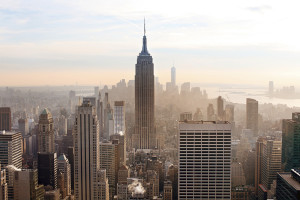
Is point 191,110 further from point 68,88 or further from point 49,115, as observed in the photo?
point 49,115

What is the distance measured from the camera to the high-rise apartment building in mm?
15771

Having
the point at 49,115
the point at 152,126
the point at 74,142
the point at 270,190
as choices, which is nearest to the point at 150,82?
the point at 152,126

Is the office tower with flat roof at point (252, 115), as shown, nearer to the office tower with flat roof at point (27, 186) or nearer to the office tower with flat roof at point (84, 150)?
the office tower with flat roof at point (84, 150)

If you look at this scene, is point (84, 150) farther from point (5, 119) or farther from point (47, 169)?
point (5, 119)

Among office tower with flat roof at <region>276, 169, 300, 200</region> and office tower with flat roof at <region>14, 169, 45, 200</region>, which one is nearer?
office tower with flat roof at <region>276, 169, 300, 200</region>

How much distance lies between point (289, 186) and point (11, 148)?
356 inches

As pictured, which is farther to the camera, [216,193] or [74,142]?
[74,142]

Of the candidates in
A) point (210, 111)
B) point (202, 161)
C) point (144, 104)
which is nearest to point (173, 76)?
point (210, 111)

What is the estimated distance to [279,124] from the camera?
11.7 metres

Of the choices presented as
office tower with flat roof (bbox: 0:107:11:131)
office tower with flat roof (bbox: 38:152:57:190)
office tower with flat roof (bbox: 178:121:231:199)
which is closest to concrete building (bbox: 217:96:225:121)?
office tower with flat roof (bbox: 178:121:231:199)

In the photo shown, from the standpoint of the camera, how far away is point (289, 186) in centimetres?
710

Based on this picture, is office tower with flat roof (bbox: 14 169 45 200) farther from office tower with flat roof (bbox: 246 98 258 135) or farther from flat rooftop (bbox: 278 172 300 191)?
flat rooftop (bbox: 278 172 300 191)

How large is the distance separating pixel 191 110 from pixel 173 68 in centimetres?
165

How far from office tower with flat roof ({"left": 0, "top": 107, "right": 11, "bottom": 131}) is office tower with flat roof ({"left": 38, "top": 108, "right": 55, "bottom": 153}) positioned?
109cm
